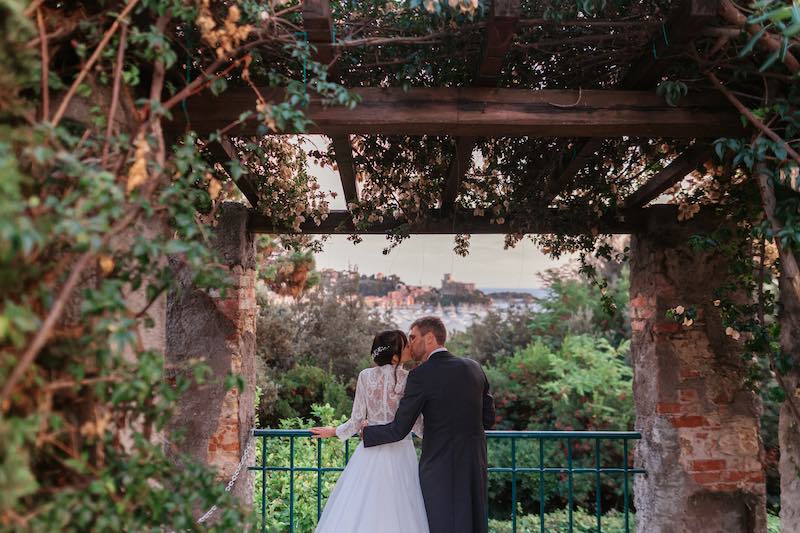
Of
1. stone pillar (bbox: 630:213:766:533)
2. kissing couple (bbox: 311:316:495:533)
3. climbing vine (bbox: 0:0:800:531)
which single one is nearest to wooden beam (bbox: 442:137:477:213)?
climbing vine (bbox: 0:0:800:531)

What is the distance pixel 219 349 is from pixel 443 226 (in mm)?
1633

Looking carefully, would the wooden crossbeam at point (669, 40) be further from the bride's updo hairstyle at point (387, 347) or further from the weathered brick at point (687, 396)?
the weathered brick at point (687, 396)

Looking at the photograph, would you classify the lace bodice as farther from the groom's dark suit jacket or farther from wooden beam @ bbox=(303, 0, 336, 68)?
wooden beam @ bbox=(303, 0, 336, 68)

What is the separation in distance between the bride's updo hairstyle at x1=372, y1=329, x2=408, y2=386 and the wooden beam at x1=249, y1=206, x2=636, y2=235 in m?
0.75

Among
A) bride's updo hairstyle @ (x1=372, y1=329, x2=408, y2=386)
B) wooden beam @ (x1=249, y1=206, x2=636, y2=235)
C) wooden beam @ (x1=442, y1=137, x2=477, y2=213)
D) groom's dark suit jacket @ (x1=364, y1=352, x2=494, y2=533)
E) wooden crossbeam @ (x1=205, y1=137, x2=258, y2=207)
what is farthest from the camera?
wooden beam @ (x1=249, y1=206, x2=636, y2=235)

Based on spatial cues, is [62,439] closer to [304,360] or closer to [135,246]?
[135,246]

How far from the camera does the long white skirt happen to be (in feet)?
9.98

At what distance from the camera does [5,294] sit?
4.27 feet

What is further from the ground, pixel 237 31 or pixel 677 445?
pixel 237 31

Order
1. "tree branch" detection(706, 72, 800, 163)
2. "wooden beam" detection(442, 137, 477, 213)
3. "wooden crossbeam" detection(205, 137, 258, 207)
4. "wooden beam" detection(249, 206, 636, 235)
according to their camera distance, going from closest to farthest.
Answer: "tree branch" detection(706, 72, 800, 163)
"wooden crossbeam" detection(205, 137, 258, 207)
"wooden beam" detection(442, 137, 477, 213)
"wooden beam" detection(249, 206, 636, 235)

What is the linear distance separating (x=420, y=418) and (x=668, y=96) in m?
2.05

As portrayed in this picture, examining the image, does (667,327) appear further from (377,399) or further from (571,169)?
(377,399)

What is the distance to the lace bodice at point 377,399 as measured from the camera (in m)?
3.30

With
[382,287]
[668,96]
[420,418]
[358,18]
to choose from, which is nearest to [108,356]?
[358,18]
